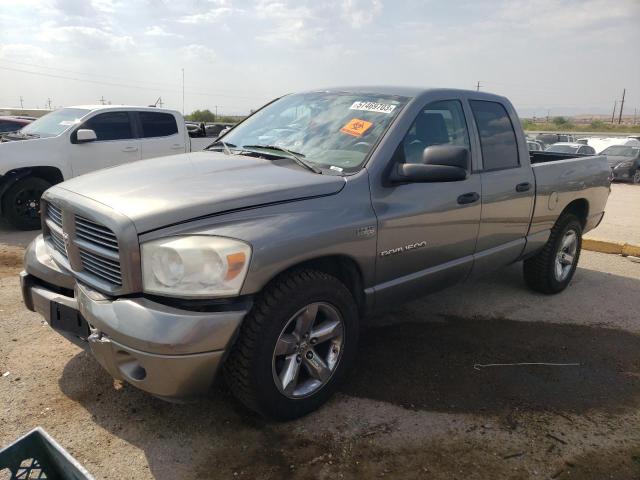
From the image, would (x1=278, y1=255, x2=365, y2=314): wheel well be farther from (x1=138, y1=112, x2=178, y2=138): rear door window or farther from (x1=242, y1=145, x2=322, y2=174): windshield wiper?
(x1=138, y1=112, x2=178, y2=138): rear door window

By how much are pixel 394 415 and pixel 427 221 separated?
1.22 m

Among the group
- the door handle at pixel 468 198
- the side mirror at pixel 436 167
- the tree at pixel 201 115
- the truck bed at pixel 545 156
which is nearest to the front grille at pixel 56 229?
the side mirror at pixel 436 167

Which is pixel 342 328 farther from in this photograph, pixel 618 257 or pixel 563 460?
pixel 618 257

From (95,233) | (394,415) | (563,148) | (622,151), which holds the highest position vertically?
(95,233)

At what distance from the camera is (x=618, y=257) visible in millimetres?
6902

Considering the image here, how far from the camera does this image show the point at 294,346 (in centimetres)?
278

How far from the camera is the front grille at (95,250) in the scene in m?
2.48

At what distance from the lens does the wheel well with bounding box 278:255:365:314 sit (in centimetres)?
292

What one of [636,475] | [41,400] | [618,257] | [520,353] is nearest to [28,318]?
[41,400]

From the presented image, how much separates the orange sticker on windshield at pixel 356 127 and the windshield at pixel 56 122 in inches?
241

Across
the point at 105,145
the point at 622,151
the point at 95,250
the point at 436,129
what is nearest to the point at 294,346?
the point at 95,250

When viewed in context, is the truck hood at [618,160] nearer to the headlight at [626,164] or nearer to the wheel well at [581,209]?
the headlight at [626,164]

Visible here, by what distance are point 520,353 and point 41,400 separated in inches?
128

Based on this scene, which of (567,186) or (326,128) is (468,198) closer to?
(326,128)
